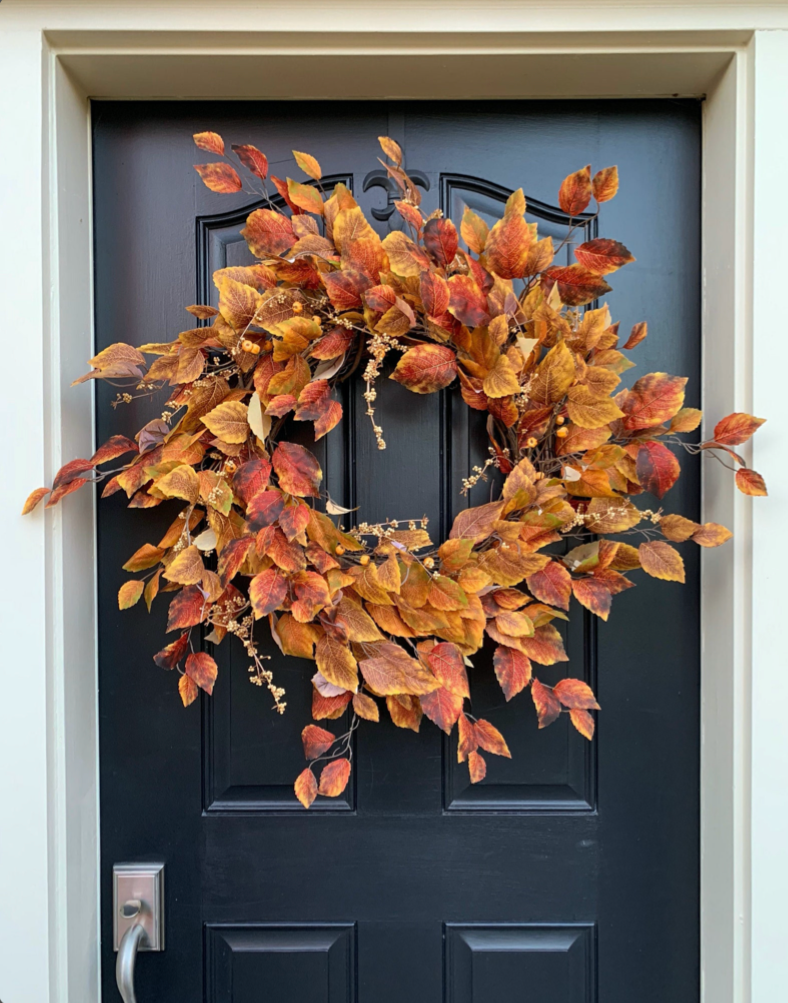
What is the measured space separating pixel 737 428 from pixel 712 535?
15 cm

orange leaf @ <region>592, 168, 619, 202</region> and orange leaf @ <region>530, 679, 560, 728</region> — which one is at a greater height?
orange leaf @ <region>592, 168, 619, 202</region>

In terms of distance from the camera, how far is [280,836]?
975mm

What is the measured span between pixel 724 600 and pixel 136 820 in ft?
3.21

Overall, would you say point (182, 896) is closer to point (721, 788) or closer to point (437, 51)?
point (721, 788)

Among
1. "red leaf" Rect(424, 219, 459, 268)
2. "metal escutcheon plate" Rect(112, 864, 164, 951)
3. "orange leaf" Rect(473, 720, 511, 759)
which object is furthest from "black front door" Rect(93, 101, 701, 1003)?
"red leaf" Rect(424, 219, 459, 268)

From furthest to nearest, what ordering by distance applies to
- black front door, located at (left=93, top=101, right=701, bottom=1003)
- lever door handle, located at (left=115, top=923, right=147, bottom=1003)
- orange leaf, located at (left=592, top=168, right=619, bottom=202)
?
1. black front door, located at (left=93, top=101, right=701, bottom=1003)
2. lever door handle, located at (left=115, top=923, right=147, bottom=1003)
3. orange leaf, located at (left=592, top=168, right=619, bottom=202)

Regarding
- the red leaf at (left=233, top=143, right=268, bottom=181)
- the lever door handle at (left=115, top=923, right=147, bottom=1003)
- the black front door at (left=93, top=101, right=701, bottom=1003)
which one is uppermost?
the red leaf at (left=233, top=143, right=268, bottom=181)

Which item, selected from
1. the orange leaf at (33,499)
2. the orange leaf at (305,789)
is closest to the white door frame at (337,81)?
the orange leaf at (33,499)

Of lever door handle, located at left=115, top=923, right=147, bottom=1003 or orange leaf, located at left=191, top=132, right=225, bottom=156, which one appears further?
lever door handle, located at left=115, top=923, right=147, bottom=1003

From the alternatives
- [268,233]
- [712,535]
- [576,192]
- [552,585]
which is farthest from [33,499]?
[712,535]

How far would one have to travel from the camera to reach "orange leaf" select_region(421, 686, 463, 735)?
0.78 metres

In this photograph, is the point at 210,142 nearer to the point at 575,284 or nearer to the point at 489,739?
the point at 575,284

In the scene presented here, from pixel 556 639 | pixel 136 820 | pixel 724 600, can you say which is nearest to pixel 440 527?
pixel 556 639

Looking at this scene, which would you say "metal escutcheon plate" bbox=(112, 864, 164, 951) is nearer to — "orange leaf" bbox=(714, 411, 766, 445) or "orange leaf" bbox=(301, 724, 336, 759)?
"orange leaf" bbox=(301, 724, 336, 759)
